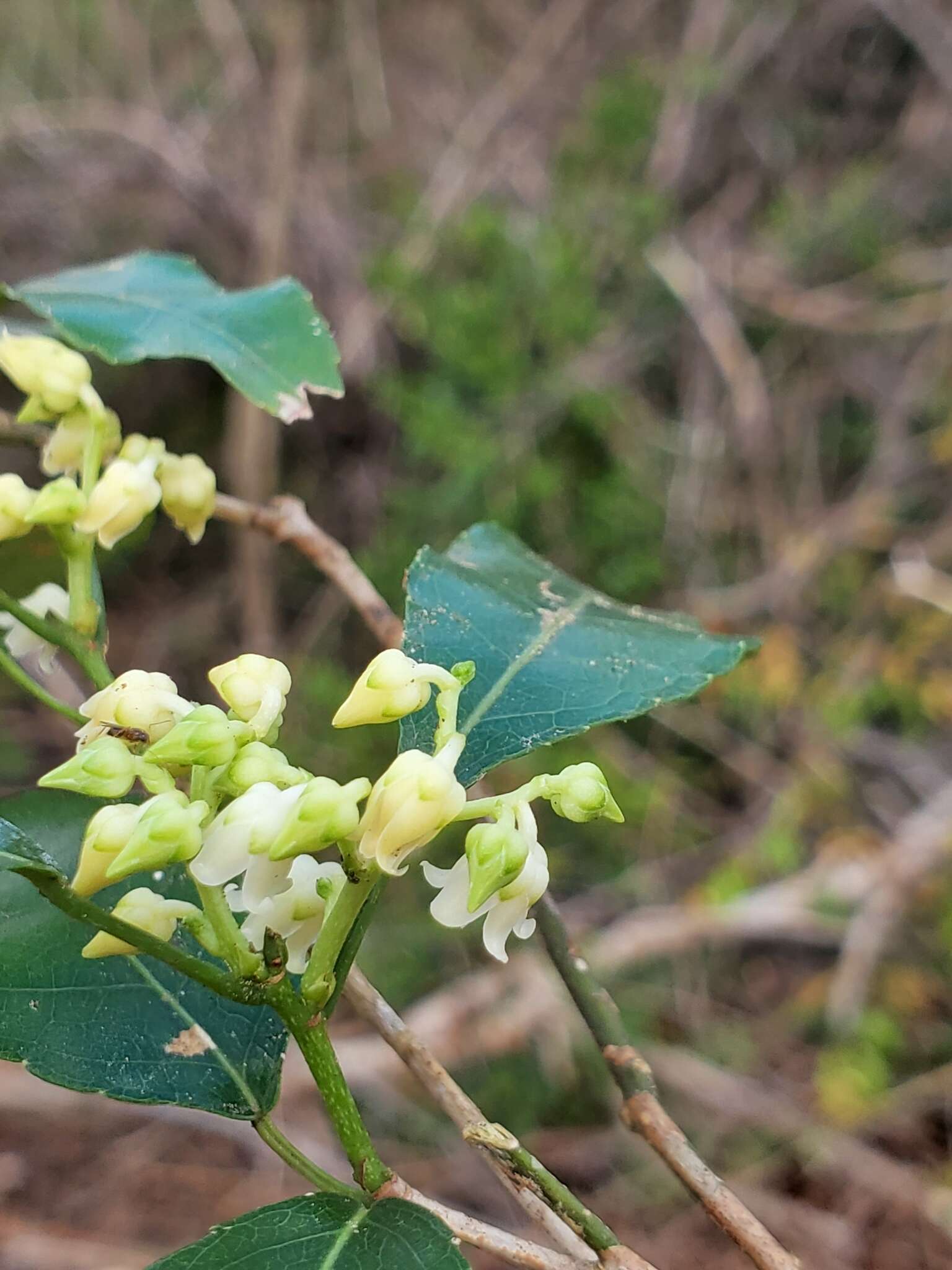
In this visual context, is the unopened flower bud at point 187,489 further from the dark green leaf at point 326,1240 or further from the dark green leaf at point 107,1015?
the dark green leaf at point 326,1240

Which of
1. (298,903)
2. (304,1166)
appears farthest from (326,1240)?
(298,903)

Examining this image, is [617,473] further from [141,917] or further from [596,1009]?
[141,917]

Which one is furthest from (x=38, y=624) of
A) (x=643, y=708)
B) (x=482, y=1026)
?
(x=482, y=1026)

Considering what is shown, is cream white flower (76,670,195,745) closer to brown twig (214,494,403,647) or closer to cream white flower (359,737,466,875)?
cream white flower (359,737,466,875)

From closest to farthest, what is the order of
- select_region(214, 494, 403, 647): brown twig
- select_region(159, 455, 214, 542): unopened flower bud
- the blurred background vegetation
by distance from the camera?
select_region(159, 455, 214, 542): unopened flower bud
select_region(214, 494, 403, 647): brown twig
the blurred background vegetation

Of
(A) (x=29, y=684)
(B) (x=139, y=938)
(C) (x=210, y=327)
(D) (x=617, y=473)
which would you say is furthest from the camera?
(D) (x=617, y=473)

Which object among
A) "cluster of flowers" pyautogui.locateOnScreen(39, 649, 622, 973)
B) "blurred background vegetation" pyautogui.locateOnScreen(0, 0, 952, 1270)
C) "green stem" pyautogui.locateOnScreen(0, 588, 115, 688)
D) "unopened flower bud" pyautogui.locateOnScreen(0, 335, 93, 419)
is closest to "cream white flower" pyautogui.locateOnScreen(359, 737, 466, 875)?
"cluster of flowers" pyautogui.locateOnScreen(39, 649, 622, 973)
